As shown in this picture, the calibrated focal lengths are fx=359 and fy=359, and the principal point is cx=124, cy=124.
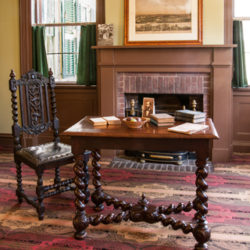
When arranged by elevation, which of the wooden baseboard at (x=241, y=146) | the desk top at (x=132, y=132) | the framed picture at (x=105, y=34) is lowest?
the wooden baseboard at (x=241, y=146)

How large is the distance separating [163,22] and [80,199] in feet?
9.59

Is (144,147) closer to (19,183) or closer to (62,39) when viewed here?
(19,183)

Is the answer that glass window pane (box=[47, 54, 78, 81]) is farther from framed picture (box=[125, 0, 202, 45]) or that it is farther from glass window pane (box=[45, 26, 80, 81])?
framed picture (box=[125, 0, 202, 45])

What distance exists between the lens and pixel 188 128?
2646 millimetres

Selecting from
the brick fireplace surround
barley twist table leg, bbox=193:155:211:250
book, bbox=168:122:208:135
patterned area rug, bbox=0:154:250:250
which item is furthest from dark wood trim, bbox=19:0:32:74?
barley twist table leg, bbox=193:155:211:250

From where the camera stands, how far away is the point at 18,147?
3.29 m

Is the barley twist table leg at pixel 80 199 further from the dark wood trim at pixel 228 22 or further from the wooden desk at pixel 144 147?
the dark wood trim at pixel 228 22

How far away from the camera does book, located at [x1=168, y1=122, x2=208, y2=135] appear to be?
2.57m

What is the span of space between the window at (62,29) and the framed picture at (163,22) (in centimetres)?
84

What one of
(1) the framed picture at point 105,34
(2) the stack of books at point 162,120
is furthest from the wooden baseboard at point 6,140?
(2) the stack of books at point 162,120

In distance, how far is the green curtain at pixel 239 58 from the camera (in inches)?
192

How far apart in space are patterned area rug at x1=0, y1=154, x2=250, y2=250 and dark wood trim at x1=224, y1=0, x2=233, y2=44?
1.70m

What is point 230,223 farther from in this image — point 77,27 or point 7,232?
point 77,27

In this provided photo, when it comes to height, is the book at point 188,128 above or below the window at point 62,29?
below
